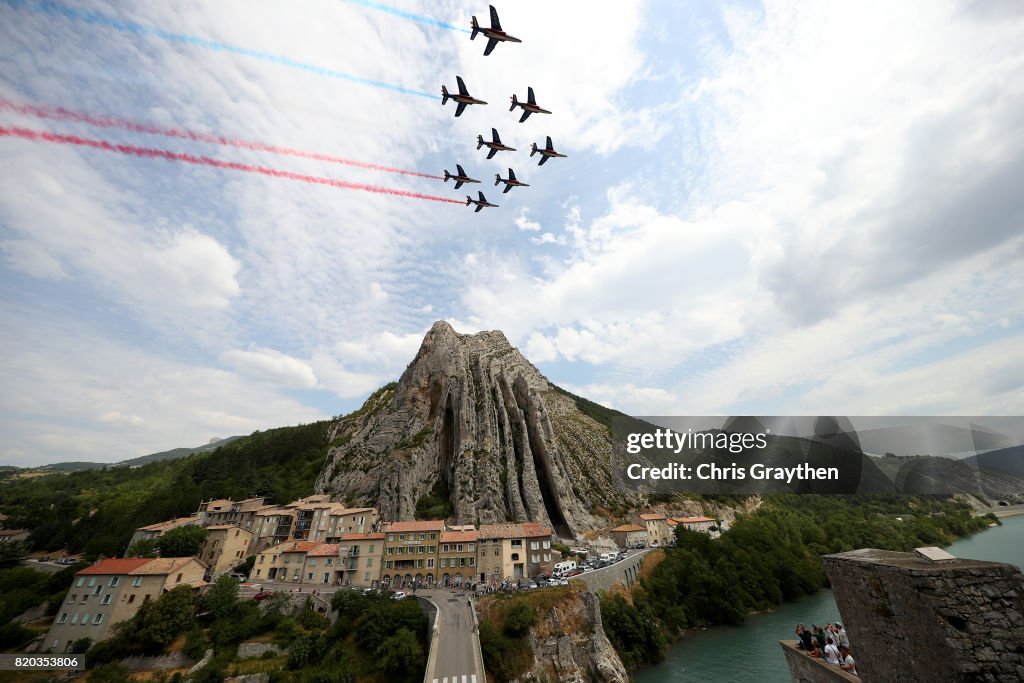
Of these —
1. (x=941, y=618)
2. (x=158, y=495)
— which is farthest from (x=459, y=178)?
(x=158, y=495)

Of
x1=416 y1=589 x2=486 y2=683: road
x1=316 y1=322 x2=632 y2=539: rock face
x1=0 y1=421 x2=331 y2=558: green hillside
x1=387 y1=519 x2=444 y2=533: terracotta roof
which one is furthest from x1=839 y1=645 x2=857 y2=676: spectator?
x1=0 y1=421 x2=331 y2=558: green hillside

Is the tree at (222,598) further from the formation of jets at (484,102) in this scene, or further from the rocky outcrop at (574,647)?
the formation of jets at (484,102)

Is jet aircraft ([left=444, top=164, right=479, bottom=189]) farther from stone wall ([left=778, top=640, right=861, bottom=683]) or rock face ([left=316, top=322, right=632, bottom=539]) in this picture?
rock face ([left=316, top=322, right=632, bottom=539])

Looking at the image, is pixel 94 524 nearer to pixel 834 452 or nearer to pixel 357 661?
pixel 357 661

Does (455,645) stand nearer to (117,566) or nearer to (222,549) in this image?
(117,566)

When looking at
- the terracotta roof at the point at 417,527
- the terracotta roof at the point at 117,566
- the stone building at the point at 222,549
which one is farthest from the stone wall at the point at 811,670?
the stone building at the point at 222,549

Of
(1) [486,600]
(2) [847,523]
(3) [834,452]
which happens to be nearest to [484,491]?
(1) [486,600]

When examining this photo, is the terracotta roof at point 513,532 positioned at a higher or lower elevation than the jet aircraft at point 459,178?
lower
